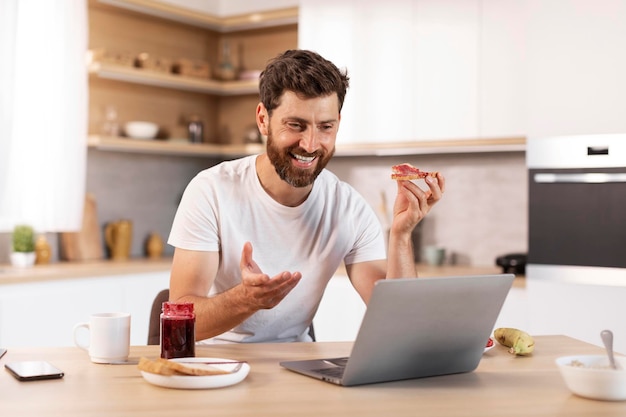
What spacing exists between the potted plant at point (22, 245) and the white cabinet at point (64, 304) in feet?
1.20

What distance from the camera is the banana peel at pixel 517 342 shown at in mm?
2041

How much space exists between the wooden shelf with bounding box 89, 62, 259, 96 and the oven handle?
1808 millimetres

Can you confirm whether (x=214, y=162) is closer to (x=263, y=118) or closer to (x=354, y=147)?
(x=354, y=147)

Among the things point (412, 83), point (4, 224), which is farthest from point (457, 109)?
point (4, 224)

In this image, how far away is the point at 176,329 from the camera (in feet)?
6.11

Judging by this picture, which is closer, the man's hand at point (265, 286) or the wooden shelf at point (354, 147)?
the man's hand at point (265, 286)

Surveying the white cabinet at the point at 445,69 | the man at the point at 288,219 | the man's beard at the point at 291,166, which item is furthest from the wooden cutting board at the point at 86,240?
the man's beard at the point at 291,166

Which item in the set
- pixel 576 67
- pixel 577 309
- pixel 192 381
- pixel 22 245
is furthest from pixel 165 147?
pixel 192 381

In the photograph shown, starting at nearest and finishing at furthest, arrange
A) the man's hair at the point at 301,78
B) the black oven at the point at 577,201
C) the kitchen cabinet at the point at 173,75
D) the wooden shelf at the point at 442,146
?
the man's hair at the point at 301,78 < the black oven at the point at 577,201 < the wooden shelf at the point at 442,146 < the kitchen cabinet at the point at 173,75

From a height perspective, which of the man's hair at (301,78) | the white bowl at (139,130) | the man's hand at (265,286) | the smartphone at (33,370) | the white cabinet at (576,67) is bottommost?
the smartphone at (33,370)

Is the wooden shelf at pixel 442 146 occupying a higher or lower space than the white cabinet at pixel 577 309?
higher

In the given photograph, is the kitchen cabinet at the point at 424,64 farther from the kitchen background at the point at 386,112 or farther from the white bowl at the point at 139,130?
the white bowl at the point at 139,130

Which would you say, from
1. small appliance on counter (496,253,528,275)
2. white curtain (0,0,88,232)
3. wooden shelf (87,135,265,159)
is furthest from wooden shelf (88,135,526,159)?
small appliance on counter (496,253,528,275)

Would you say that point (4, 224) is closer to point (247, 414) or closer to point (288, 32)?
point (288, 32)
